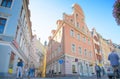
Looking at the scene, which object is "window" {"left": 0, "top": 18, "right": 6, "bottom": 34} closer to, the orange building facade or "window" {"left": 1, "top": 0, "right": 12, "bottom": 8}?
"window" {"left": 1, "top": 0, "right": 12, "bottom": 8}

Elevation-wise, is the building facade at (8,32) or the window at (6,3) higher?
the window at (6,3)

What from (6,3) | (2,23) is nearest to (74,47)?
(2,23)

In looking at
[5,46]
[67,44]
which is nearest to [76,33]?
[67,44]

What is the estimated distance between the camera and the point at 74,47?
24.9m

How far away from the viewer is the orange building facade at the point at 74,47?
2243 centimetres

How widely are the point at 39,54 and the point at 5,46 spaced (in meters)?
38.2

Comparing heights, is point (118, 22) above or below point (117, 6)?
below

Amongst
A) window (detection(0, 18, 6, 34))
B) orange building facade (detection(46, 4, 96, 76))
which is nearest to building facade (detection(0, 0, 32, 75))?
window (detection(0, 18, 6, 34))

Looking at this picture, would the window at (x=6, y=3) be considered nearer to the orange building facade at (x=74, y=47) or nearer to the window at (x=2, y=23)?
the window at (x=2, y=23)

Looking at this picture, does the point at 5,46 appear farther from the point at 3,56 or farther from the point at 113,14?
the point at 113,14

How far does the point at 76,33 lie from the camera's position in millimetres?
26891

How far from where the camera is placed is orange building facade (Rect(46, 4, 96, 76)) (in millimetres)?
22431

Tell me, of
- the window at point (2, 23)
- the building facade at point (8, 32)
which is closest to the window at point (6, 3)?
the building facade at point (8, 32)

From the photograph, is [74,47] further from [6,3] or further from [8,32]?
[6,3]
